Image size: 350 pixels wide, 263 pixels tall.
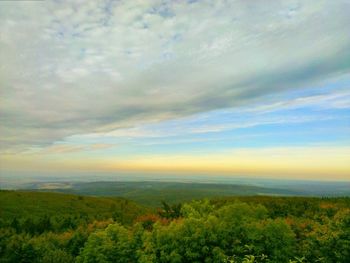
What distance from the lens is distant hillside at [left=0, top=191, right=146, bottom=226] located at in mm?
27984

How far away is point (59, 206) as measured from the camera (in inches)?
1266

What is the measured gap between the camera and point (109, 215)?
2730cm

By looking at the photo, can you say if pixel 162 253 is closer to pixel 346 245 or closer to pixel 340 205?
pixel 346 245

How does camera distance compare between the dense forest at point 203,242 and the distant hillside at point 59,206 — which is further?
the distant hillside at point 59,206

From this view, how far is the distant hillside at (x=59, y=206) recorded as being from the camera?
27984 millimetres

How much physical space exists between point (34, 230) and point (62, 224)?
1893 mm

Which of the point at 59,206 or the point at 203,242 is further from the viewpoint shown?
the point at 59,206

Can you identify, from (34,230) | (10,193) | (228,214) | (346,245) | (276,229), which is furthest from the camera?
(10,193)

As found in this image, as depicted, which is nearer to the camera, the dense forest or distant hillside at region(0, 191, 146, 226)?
the dense forest

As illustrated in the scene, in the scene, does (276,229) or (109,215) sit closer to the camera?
(276,229)

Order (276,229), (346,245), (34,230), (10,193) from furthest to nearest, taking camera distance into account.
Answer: (10,193) < (34,230) < (276,229) < (346,245)

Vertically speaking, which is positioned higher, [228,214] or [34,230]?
[228,214]

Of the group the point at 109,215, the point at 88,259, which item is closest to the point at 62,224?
the point at 109,215

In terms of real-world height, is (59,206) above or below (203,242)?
below
